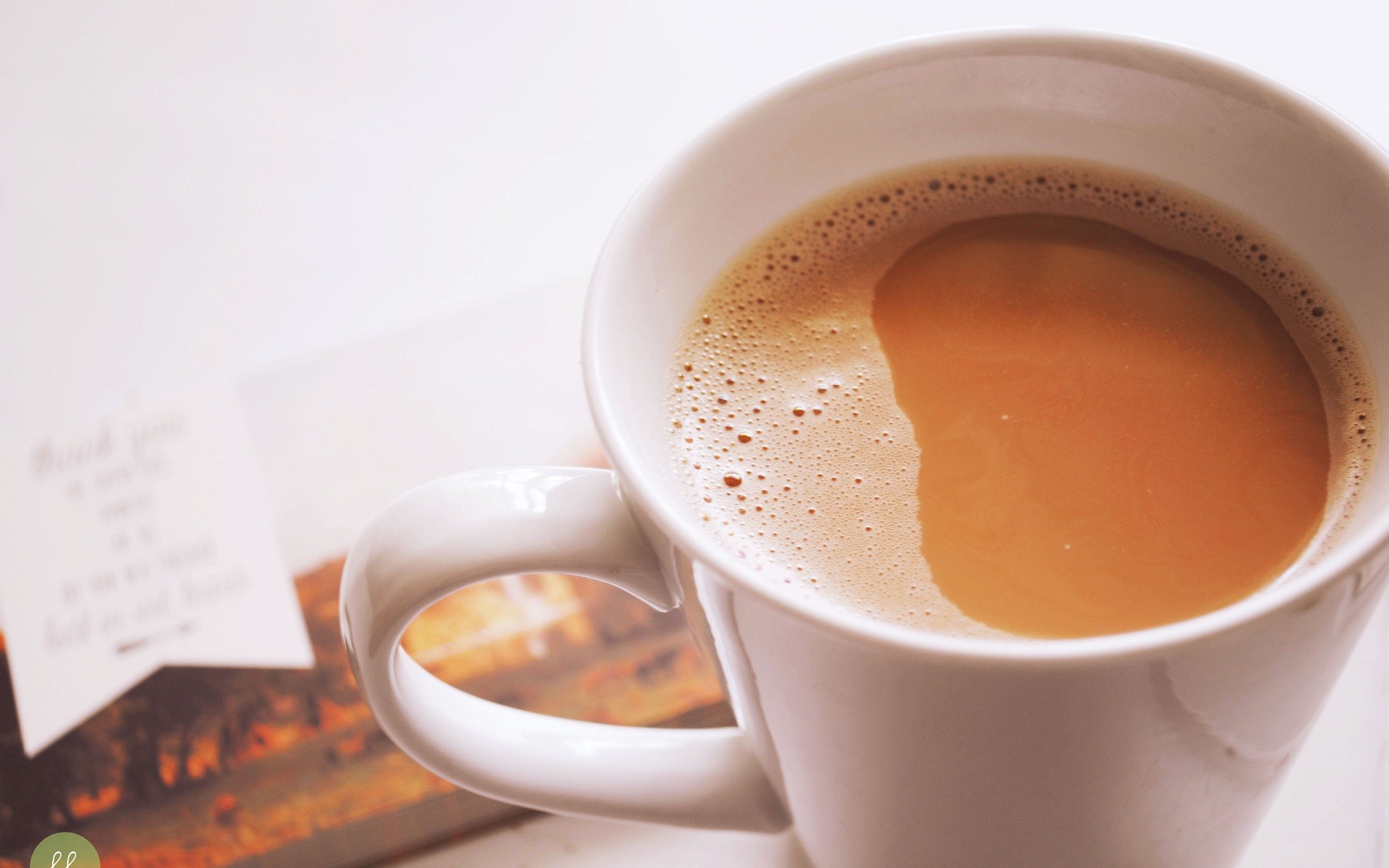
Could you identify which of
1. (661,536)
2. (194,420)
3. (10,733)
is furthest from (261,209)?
(661,536)

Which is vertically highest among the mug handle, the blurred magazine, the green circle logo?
the mug handle

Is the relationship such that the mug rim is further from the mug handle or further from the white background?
the white background

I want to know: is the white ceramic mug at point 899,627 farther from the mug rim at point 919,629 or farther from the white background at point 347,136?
the white background at point 347,136

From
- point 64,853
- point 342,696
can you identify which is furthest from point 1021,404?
point 64,853

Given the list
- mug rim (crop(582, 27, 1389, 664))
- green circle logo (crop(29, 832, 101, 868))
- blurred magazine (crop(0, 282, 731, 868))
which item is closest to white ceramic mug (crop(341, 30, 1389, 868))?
mug rim (crop(582, 27, 1389, 664))

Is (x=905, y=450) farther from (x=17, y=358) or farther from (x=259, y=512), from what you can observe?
(x=17, y=358)

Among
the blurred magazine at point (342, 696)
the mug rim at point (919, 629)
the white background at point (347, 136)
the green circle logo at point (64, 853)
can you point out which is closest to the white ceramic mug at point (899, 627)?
the mug rim at point (919, 629)
